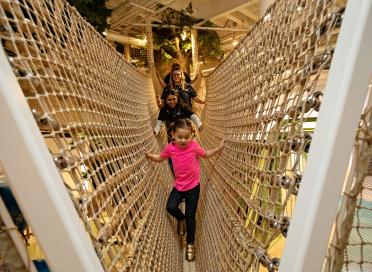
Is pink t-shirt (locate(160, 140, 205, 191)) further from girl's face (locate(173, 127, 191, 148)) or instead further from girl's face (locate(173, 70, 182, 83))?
girl's face (locate(173, 70, 182, 83))

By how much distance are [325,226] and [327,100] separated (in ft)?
0.61

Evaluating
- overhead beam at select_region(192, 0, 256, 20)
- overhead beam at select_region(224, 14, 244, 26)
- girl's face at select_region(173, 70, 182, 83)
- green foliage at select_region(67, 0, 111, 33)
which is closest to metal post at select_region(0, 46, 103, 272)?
girl's face at select_region(173, 70, 182, 83)

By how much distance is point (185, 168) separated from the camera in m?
1.55

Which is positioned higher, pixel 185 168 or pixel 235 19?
pixel 235 19

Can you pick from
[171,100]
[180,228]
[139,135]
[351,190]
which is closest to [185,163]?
[139,135]

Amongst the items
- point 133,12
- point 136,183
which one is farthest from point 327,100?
point 133,12

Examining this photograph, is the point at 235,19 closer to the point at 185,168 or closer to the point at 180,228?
the point at 185,168

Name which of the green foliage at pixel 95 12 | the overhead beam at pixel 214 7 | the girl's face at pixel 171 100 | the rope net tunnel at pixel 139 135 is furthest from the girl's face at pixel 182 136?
the overhead beam at pixel 214 7

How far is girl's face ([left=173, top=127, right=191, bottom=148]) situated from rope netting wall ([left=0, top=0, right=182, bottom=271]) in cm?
22

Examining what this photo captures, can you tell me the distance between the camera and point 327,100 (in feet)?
1.33

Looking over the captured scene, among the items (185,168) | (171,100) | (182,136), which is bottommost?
(185,168)

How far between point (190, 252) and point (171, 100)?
131 cm

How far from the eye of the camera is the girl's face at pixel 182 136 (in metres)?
1.51

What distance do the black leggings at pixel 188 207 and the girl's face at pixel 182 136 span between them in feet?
0.89
